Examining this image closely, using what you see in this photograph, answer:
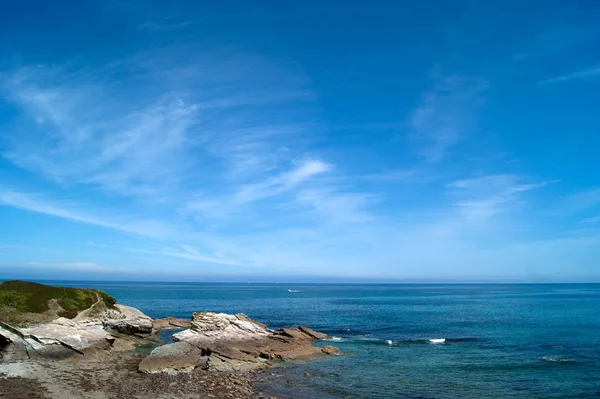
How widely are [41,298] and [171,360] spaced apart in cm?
3057

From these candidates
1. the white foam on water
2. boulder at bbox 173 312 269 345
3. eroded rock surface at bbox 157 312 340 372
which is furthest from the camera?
the white foam on water

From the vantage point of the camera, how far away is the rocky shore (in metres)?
32.0

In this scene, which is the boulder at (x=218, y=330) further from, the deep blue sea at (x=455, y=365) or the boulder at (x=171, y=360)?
the deep blue sea at (x=455, y=365)

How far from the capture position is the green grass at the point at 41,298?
182ft

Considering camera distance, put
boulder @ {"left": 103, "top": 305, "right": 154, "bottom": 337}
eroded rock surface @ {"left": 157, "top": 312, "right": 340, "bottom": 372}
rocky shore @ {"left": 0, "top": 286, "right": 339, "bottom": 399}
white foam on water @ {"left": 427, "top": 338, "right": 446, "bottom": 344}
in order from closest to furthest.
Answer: rocky shore @ {"left": 0, "top": 286, "right": 339, "bottom": 399}
eroded rock surface @ {"left": 157, "top": 312, "right": 340, "bottom": 372}
boulder @ {"left": 103, "top": 305, "right": 154, "bottom": 337}
white foam on water @ {"left": 427, "top": 338, "right": 446, "bottom": 344}

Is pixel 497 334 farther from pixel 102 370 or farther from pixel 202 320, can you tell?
pixel 102 370

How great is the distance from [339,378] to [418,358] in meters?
13.4

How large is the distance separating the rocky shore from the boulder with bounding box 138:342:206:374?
0.09 m

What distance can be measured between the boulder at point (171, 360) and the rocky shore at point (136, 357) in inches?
3.4

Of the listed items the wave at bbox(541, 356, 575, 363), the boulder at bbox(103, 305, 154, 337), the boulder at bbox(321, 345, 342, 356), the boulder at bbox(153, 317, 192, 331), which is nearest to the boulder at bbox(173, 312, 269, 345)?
the boulder at bbox(321, 345, 342, 356)

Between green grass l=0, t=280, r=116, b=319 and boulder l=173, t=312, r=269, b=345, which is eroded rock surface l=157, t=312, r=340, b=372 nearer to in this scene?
boulder l=173, t=312, r=269, b=345

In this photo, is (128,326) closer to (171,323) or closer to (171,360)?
(171,323)

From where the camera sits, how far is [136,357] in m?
44.9

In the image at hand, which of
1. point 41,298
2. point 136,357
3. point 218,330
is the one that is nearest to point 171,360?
point 136,357
